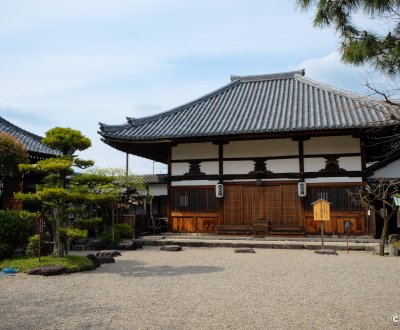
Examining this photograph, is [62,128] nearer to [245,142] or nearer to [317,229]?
[245,142]

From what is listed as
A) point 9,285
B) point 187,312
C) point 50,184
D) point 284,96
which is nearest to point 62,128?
point 50,184

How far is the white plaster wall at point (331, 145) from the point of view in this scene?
17.5 metres

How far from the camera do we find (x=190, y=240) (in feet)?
55.3

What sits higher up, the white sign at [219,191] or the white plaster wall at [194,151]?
the white plaster wall at [194,151]

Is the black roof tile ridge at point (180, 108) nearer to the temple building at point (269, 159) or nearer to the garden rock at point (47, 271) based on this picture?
the temple building at point (269, 159)

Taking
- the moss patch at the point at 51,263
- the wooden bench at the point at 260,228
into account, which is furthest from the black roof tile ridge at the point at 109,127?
the moss patch at the point at 51,263

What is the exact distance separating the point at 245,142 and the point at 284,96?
463 centimetres

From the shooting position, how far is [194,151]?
768 inches

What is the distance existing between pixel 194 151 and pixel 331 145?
6.45 meters

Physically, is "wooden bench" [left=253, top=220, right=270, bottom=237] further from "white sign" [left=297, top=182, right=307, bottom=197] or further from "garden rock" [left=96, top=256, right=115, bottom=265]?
"garden rock" [left=96, top=256, right=115, bottom=265]

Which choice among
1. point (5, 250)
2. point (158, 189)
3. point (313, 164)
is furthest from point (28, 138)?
point (313, 164)

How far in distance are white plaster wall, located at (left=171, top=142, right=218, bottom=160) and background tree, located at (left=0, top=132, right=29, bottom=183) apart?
28.4 feet

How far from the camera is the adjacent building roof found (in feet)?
56.4

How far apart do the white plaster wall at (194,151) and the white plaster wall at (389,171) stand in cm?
812
